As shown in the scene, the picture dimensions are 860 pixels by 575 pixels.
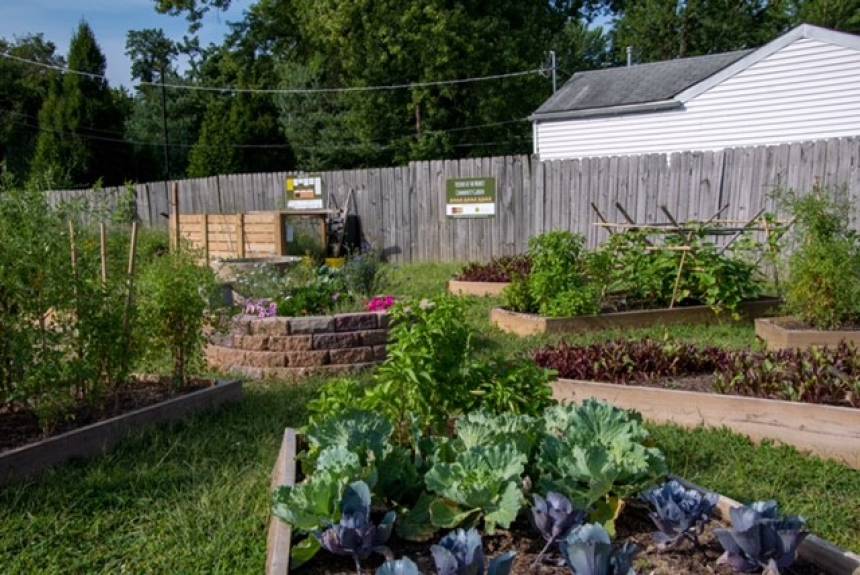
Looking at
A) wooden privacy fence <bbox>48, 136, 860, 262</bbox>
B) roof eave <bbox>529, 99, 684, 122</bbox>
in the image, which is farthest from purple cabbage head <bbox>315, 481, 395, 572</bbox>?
roof eave <bbox>529, 99, 684, 122</bbox>

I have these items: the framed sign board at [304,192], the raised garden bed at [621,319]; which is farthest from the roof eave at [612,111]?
the raised garden bed at [621,319]

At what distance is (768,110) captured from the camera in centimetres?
1659

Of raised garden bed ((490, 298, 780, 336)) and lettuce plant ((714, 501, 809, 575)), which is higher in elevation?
lettuce plant ((714, 501, 809, 575))

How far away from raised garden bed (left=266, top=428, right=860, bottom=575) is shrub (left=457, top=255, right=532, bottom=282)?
704cm

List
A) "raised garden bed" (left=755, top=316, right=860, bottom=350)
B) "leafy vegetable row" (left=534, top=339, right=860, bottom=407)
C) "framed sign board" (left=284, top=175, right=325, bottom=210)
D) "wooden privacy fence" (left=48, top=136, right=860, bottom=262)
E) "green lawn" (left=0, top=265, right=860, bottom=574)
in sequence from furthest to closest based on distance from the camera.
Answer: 1. "framed sign board" (left=284, top=175, right=325, bottom=210)
2. "wooden privacy fence" (left=48, top=136, right=860, bottom=262)
3. "raised garden bed" (left=755, top=316, right=860, bottom=350)
4. "leafy vegetable row" (left=534, top=339, right=860, bottom=407)
5. "green lawn" (left=0, top=265, right=860, bottom=574)

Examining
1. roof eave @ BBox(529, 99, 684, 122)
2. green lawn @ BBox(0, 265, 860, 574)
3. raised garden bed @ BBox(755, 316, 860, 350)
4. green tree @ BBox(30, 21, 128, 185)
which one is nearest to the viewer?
green lawn @ BBox(0, 265, 860, 574)

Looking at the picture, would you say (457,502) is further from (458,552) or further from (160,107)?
(160,107)

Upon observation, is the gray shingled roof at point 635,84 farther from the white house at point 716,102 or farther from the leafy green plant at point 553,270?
the leafy green plant at point 553,270

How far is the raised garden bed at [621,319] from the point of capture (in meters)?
7.32

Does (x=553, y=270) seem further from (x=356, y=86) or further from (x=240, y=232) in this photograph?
(x=356, y=86)

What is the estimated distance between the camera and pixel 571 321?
7336 mm

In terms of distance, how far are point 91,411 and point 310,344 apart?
1.91m

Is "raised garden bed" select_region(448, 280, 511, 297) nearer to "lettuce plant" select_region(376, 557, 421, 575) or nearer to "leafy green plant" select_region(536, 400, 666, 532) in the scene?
"leafy green plant" select_region(536, 400, 666, 532)

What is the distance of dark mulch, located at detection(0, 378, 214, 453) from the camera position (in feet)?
13.9
